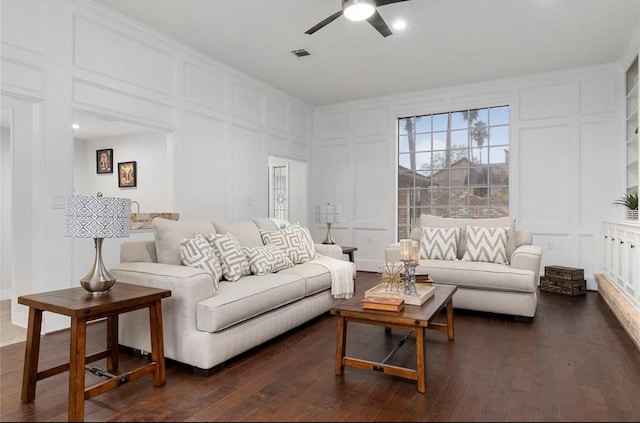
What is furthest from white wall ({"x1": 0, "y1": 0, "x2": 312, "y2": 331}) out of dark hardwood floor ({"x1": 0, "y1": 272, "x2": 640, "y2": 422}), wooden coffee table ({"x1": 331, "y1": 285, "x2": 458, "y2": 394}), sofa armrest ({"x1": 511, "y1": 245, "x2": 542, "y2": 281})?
sofa armrest ({"x1": 511, "y1": 245, "x2": 542, "y2": 281})

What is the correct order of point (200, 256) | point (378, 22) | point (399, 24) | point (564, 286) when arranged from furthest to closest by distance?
point (564, 286) → point (399, 24) → point (378, 22) → point (200, 256)

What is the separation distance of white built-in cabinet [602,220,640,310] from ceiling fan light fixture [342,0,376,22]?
2.86 m

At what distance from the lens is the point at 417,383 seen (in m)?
2.28

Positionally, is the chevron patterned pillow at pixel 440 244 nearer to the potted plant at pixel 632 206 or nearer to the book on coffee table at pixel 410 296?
the book on coffee table at pixel 410 296

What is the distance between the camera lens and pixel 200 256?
9.66ft

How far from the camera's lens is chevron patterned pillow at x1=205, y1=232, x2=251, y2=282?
3129mm

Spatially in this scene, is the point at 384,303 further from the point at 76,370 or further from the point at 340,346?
the point at 76,370

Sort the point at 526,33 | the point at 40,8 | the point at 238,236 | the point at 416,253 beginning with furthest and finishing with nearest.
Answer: the point at 526,33 → the point at 238,236 → the point at 40,8 → the point at 416,253

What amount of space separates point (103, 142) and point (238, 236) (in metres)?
4.59

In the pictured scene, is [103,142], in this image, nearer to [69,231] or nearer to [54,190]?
[54,190]

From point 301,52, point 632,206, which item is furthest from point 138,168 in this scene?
point 632,206

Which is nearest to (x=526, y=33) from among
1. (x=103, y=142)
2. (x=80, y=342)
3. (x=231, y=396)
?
(x=231, y=396)

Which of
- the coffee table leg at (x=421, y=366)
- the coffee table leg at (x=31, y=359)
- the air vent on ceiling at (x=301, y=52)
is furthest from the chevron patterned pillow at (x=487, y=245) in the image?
the coffee table leg at (x=31, y=359)

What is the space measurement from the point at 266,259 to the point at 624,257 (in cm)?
345
